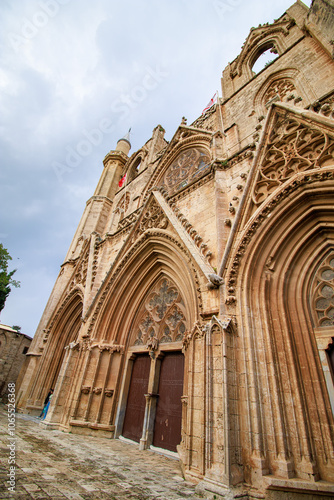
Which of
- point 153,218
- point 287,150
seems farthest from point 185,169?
point 287,150

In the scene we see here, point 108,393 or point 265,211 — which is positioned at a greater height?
point 265,211

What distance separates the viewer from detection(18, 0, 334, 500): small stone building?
3859 mm

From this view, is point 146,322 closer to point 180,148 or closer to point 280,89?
point 180,148

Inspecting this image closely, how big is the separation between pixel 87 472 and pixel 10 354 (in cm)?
2154

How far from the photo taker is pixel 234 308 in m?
4.79

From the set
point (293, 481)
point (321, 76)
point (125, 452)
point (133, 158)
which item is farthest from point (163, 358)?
point (133, 158)

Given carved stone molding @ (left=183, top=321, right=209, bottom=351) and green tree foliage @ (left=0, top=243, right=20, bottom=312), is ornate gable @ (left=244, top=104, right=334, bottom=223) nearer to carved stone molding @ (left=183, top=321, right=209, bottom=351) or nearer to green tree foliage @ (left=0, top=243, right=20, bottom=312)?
carved stone molding @ (left=183, top=321, right=209, bottom=351)

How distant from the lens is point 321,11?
7.33 meters

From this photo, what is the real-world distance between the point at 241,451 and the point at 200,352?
5.14 feet

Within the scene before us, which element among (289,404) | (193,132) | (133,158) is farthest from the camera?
(133,158)

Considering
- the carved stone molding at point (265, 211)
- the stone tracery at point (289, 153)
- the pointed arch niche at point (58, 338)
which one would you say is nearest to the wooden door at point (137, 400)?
the carved stone molding at point (265, 211)

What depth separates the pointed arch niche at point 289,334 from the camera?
3717mm

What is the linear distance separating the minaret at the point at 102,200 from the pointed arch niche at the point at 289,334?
36.4 feet

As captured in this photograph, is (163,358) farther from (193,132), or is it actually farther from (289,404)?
(193,132)
